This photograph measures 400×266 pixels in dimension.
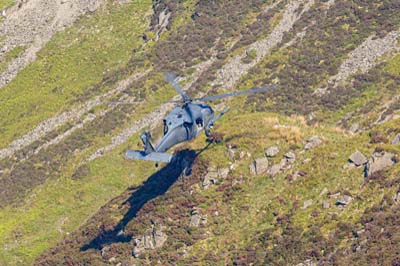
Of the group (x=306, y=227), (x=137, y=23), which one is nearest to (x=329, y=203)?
(x=306, y=227)

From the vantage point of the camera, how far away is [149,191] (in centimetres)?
4812

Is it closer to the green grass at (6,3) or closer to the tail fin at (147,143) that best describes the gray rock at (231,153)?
the tail fin at (147,143)

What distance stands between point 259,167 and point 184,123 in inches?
212

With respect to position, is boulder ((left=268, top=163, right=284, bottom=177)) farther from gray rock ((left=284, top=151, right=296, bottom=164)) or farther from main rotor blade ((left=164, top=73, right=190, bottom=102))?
main rotor blade ((left=164, top=73, right=190, bottom=102))

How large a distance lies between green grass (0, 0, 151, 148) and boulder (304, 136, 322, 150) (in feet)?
119

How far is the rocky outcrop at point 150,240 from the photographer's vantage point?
136 ft

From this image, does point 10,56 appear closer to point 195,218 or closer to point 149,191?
point 149,191

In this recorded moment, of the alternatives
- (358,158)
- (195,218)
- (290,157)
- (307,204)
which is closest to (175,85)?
(290,157)

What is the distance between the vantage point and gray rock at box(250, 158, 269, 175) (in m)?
43.7

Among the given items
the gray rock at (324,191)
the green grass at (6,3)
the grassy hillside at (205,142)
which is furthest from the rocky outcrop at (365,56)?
the green grass at (6,3)

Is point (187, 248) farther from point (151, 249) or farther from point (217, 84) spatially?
point (217, 84)

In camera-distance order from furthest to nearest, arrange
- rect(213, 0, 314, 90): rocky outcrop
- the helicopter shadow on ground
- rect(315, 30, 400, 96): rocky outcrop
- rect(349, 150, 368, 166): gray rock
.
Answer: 1. rect(213, 0, 314, 90): rocky outcrop
2. rect(315, 30, 400, 96): rocky outcrop
3. the helicopter shadow on ground
4. rect(349, 150, 368, 166): gray rock

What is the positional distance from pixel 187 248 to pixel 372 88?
1131 inches

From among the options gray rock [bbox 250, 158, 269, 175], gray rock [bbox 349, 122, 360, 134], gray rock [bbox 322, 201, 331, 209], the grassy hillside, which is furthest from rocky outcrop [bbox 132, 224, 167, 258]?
gray rock [bbox 349, 122, 360, 134]
